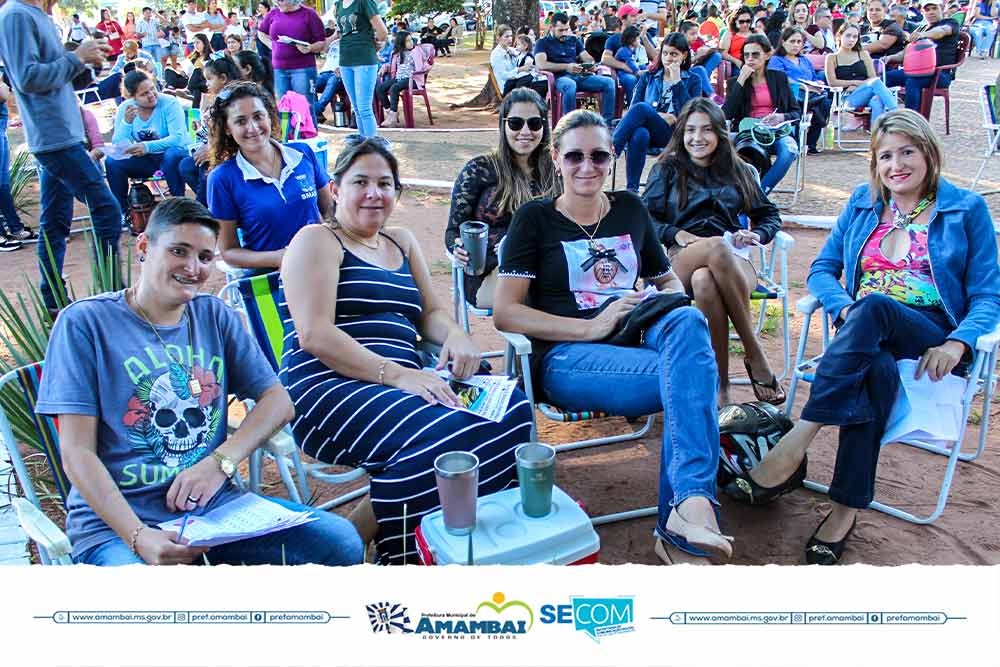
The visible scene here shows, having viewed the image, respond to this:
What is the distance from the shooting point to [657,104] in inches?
334

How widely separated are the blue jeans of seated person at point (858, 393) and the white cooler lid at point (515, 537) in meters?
1.02

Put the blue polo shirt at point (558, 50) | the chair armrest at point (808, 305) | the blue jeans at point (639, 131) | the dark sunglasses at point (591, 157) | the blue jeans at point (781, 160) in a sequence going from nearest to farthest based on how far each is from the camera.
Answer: the dark sunglasses at point (591, 157) < the chair armrest at point (808, 305) < the blue jeans at point (781, 160) < the blue jeans at point (639, 131) < the blue polo shirt at point (558, 50)

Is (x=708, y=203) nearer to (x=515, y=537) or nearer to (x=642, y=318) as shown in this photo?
(x=642, y=318)

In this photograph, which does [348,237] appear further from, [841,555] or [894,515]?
[894,515]

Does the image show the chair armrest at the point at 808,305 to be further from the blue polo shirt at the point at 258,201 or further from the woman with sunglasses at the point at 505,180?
the blue polo shirt at the point at 258,201

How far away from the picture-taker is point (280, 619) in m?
1.63

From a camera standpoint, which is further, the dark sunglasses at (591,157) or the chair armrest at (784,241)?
the chair armrest at (784,241)

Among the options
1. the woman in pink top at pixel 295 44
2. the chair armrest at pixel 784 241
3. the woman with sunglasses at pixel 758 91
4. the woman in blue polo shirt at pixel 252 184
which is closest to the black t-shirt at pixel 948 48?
the woman with sunglasses at pixel 758 91

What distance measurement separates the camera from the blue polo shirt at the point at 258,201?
386 centimetres

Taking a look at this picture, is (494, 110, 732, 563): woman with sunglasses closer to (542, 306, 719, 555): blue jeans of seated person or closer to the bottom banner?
(542, 306, 719, 555): blue jeans of seated person

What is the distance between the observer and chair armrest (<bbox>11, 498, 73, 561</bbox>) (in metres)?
1.85

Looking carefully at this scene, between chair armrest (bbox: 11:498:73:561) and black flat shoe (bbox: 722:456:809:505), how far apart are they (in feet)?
7.03

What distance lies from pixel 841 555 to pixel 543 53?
31.8 ft

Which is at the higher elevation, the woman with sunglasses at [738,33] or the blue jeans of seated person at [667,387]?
the woman with sunglasses at [738,33]
